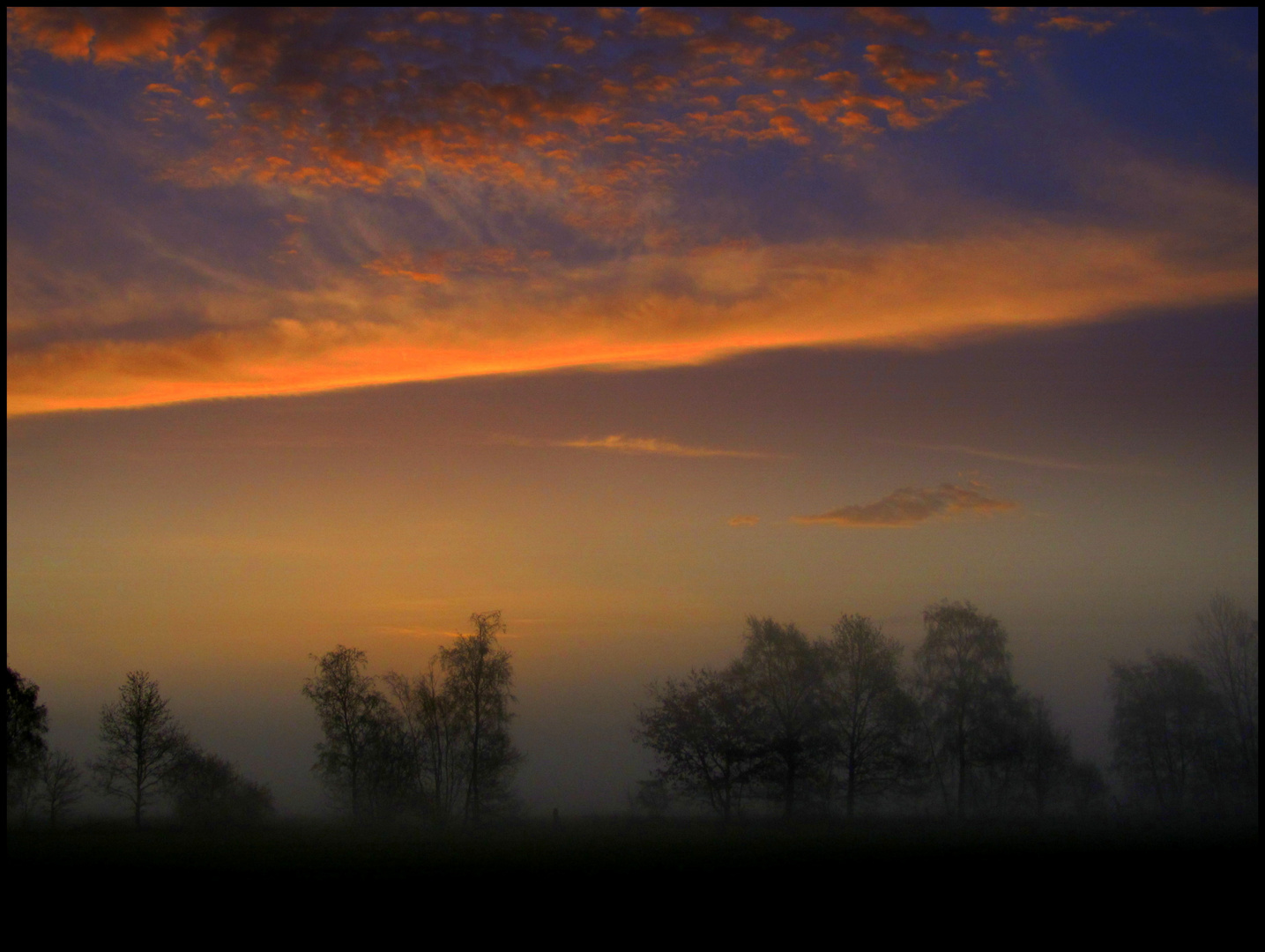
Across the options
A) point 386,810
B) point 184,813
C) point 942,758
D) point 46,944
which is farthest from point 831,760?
point 184,813

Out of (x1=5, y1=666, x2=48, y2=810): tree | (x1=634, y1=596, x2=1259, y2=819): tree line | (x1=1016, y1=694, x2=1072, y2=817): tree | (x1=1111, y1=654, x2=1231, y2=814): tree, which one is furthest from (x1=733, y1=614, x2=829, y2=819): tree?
(x1=5, y1=666, x2=48, y2=810): tree

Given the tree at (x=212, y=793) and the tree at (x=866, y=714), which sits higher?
the tree at (x=866, y=714)

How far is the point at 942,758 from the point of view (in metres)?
60.3

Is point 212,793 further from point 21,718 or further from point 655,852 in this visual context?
point 655,852

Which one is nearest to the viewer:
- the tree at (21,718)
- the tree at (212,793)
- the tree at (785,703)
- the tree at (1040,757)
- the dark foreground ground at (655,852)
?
the dark foreground ground at (655,852)

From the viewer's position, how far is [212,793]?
80.6 m

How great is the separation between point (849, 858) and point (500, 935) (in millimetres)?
17450

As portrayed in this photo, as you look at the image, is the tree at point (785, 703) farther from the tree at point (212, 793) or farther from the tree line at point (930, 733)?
the tree at point (212, 793)

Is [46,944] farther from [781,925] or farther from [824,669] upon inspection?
[824,669]

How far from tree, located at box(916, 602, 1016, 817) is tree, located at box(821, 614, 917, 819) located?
108 inches

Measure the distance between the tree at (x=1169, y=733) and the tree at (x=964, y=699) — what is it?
53.2 ft

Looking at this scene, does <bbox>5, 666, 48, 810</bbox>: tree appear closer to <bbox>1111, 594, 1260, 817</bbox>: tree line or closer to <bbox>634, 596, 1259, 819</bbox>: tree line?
<bbox>634, 596, 1259, 819</bbox>: tree line

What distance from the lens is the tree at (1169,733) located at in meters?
66.2

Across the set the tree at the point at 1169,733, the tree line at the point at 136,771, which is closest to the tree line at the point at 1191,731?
the tree at the point at 1169,733
